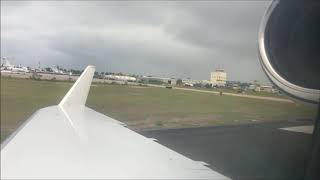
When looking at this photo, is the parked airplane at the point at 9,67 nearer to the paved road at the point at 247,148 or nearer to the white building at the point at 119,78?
the white building at the point at 119,78

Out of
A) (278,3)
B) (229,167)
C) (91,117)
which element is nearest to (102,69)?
(91,117)

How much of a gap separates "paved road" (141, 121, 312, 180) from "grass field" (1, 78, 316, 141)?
1.11 feet

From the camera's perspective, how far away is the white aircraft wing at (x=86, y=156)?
1627mm

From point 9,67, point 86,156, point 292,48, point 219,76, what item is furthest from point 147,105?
point 86,156

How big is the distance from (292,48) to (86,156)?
1520 millimetres

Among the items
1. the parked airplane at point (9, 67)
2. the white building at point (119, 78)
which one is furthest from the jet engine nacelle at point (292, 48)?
the parked airplane at point (9, 67)

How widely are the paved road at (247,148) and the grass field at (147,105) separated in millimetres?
339

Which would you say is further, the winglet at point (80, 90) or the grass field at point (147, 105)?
the grass field at point (147, 105)

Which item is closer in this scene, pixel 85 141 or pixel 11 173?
pixel 11 173

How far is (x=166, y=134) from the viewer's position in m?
9.16

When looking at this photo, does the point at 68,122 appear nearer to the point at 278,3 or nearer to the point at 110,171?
the point at 110,171

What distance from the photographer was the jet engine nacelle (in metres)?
2.41

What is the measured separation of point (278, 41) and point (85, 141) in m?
1.41

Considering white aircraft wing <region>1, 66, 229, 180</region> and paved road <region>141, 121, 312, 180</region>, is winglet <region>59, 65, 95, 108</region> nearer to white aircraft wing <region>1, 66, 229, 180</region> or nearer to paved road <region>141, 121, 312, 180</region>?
white aircraft wing <region>1, 66, 229, 180</region>
